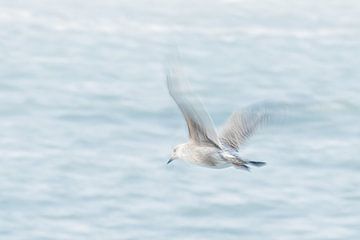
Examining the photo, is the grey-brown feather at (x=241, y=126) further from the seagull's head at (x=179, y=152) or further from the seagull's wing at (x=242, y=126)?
the seagull's head at (x=179, y=152)

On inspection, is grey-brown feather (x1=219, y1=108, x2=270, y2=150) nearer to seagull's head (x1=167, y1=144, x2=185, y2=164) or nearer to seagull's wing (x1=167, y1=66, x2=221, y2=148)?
seagull's head (x1=167, y1=144, x2=185, y2=164)

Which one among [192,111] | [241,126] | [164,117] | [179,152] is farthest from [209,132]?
[164,117]

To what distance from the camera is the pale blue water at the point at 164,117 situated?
15.3 m

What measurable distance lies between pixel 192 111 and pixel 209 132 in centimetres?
58

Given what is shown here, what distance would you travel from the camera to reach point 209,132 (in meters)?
10.1

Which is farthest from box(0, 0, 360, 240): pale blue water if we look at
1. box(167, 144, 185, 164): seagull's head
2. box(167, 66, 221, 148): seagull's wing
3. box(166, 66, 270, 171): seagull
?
box(167, 66, 221, 148): seagull's wing

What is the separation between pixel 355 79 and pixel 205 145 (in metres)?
8.96

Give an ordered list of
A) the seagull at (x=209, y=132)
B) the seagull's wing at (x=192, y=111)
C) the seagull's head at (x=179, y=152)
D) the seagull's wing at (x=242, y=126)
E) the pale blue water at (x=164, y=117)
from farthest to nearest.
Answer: the pale blue water at (x=164, y=117) < the seagull's wing at (x=242, y=126) < the seagull's head at (x=179, y=152) < the seagull at (x=209, y=132) < the seagull's wing at (x=192, y=111)

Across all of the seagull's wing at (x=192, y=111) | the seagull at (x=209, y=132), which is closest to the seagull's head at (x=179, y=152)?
the seagull at (x=209, y=132)

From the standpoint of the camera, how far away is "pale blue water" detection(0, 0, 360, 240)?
15320 mm

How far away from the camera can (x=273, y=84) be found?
1873 centimetres

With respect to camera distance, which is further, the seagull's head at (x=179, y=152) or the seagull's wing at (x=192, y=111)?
the seagull's head at (x=179, y=152)

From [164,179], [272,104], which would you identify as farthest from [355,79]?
[272,104]

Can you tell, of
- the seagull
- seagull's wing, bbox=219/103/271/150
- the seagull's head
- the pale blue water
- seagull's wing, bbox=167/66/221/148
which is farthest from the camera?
the pale blue water
